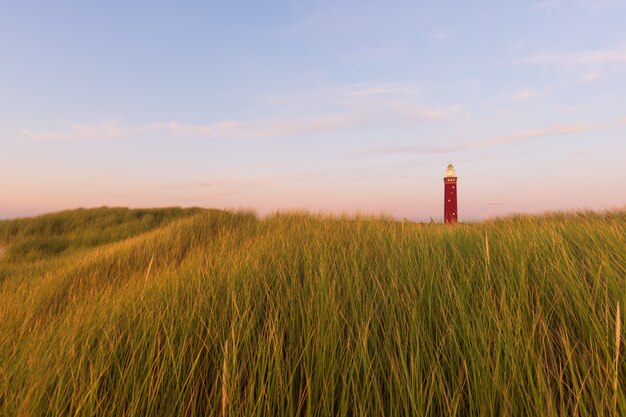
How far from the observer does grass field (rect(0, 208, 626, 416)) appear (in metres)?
1.16

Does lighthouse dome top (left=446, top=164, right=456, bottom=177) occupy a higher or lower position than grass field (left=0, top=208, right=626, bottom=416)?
higher

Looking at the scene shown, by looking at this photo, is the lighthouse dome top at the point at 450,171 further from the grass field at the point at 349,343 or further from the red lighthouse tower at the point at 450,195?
the grass field at the point at 349,343

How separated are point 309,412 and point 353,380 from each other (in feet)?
0.75

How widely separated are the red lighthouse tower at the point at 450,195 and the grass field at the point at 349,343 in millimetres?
14815

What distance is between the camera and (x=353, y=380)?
124 centimetres

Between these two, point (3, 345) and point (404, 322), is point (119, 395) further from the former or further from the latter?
point (3, 345)

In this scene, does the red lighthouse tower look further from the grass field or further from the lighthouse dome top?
the grass field

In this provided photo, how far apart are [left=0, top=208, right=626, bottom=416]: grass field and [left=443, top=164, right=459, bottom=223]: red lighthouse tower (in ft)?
48.6

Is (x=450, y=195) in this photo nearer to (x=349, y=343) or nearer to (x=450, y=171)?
(x=450, y=171)

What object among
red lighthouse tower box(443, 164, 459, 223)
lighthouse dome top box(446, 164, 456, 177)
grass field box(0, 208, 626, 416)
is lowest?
grass field box(0, 208, 626, 416)

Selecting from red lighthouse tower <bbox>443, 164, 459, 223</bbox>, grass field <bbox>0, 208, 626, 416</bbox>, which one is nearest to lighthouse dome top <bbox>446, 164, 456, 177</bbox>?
red lighthouse tower <bbox>443, 164, 459, 223</bbox>

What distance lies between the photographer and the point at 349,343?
4.48 feet

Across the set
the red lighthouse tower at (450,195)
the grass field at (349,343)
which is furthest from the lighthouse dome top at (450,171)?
the grass field at (349,343)

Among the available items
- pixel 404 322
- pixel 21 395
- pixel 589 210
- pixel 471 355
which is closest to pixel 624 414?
pixel 471 355
